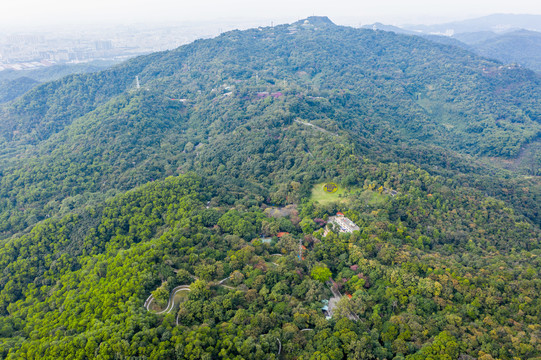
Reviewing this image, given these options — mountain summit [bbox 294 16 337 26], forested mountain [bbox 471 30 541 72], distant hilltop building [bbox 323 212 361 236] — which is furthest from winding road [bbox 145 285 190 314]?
forested mountain [bbox 471 30 541 72]

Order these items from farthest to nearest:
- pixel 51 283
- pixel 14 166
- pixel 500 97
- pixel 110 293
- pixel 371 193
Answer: pixel 500 97, pixel 14 166, pixel 371 193, pixel 51 283, pixel 110 293

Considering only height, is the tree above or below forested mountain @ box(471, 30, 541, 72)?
below

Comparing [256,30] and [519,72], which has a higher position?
[256,30]

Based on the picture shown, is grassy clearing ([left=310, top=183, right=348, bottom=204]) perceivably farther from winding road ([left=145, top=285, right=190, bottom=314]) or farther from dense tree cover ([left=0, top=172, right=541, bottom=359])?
winding road ([left=145, top=285, right=190, bottom=314])

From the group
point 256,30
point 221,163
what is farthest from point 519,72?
point 221,163

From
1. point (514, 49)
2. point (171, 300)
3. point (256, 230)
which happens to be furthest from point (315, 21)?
point (171, 300)

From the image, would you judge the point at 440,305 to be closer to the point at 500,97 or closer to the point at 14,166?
the point at 14,166
